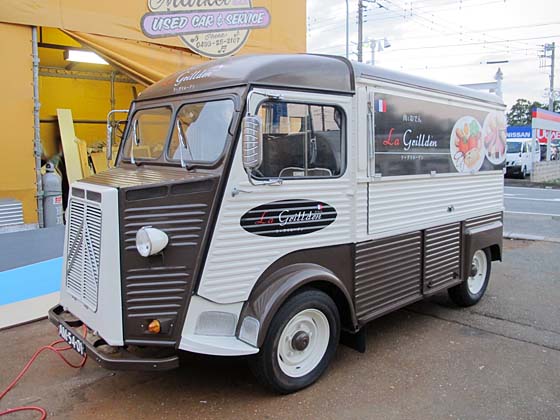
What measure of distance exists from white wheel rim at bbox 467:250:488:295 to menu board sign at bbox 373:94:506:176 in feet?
3.48

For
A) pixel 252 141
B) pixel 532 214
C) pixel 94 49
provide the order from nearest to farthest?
1. pixel 252 141
2. pixel 94 49
3. pixel 532 214

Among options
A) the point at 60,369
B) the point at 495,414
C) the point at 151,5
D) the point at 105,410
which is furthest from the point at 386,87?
the point at 151,5

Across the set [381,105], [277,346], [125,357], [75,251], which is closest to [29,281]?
[75,251]

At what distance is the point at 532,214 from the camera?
Result: 13422 mm

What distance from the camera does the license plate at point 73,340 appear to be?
3.45 m

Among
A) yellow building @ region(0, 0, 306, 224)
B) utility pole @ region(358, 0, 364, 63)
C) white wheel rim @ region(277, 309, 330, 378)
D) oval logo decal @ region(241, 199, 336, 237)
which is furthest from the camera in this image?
utility pole @ region(358, 0, 364, 63)

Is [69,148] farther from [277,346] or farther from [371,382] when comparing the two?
[371,382]

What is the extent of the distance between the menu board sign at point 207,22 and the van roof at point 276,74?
14.9 ft

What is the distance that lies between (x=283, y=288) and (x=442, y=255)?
2318 millimetres

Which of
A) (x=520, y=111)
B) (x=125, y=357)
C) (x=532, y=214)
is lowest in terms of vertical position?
(x=532, y=214)

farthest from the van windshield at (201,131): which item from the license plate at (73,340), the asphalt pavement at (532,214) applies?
the asphalt pavement at (532,214)

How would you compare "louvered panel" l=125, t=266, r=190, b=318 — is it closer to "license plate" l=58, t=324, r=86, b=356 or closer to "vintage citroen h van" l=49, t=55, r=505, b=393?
"vintage citroen h van" l=49, t=55, r=505, b=393

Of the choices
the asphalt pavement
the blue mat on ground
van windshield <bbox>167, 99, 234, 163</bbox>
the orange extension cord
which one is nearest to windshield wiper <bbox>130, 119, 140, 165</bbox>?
van windshield <bbox>167, 99, 234, 163</bbox>

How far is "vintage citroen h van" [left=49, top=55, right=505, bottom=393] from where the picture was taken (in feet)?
10.7
